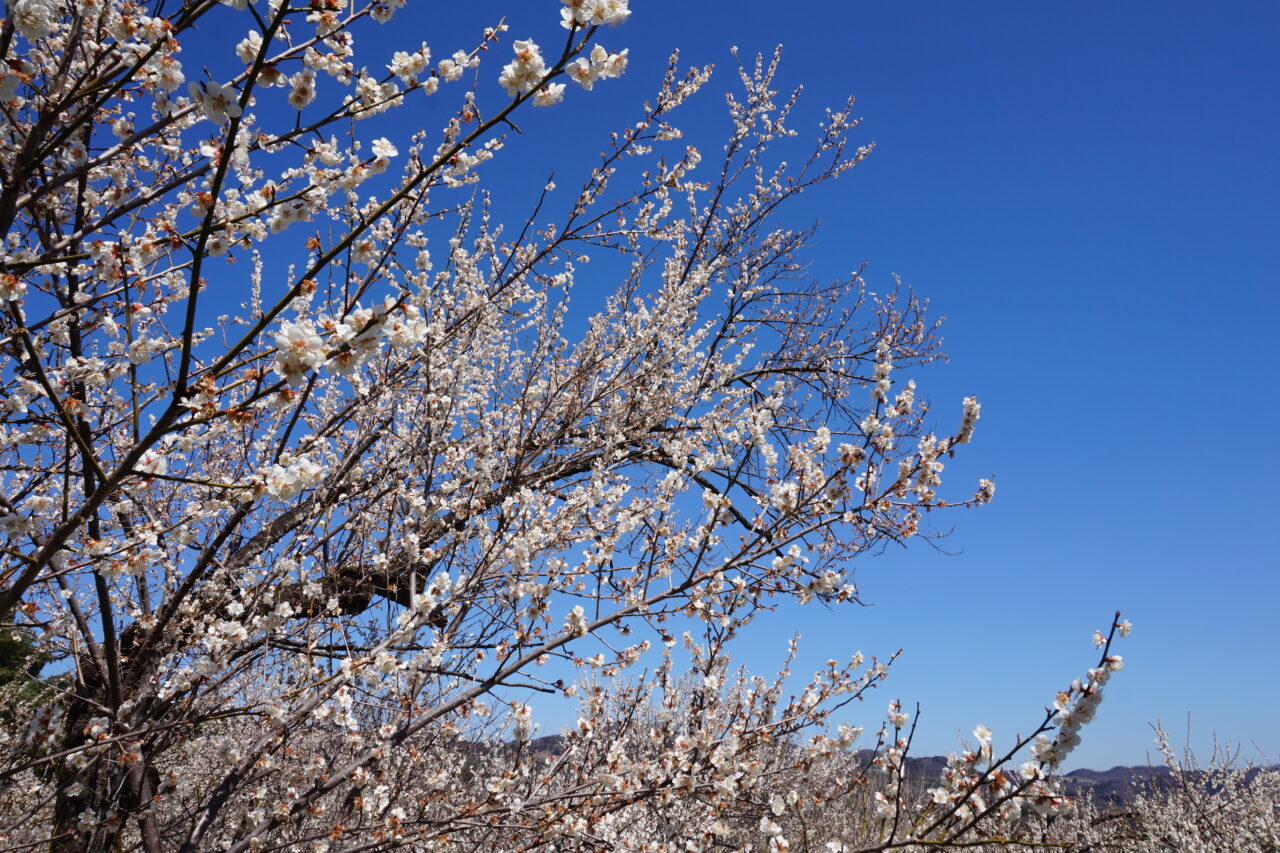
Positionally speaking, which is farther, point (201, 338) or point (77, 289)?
point (201, 338)

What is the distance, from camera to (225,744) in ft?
9.22

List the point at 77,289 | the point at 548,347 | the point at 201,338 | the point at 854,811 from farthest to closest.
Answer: the point at 854,811 → the point at 548,347 → the point at 201,338 → the point at 77,289

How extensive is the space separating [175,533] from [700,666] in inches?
114

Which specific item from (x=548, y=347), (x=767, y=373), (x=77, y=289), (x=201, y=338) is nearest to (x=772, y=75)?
(x=767, y=373)

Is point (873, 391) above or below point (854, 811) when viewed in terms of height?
above

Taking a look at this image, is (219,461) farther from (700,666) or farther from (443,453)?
(700,666)

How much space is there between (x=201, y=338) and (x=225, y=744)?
244 centimetres

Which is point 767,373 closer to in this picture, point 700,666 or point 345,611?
point 700,666

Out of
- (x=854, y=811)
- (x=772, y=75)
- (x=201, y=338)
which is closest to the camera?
(x=201, y=338)

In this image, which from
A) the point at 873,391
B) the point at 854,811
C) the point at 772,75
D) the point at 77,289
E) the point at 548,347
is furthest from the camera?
the point at 854,811

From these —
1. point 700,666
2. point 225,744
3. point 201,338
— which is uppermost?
point 201,338

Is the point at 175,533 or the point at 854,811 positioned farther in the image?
the point at 854,811

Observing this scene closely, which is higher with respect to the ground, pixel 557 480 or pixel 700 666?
pixel 557 480

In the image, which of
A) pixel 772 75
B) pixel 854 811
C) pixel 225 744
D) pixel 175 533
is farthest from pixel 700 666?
pixel 854 811
